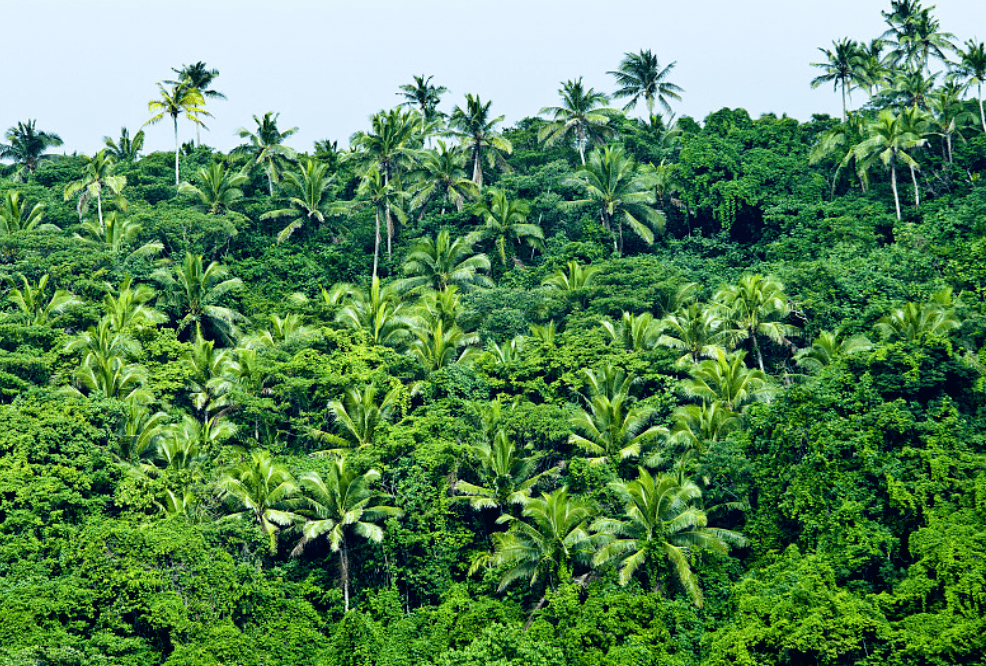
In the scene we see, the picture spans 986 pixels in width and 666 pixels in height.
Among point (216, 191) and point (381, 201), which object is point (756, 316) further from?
point (216, 191)

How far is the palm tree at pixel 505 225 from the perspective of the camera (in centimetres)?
4619

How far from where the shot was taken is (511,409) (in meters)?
33.9

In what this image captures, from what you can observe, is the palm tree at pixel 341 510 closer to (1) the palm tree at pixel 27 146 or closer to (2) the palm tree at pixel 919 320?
(2) the palm tree at pixel 919 320

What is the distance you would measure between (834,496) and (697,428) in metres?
4.85

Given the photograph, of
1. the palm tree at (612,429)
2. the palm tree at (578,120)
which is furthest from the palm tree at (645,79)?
the palm tree at (612,429)

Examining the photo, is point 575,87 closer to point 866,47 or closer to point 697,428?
point 866,47

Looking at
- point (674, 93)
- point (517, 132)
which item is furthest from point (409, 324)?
point (674, 93)

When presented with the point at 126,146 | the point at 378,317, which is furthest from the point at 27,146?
the point at 378,317

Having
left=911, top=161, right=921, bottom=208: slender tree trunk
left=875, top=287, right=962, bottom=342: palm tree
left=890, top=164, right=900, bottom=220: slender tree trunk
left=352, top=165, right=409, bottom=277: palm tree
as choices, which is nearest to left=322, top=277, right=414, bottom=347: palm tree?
left=352, top=165, right=409, bottom=277: palm tree

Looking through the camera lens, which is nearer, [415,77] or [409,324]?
[409,324]

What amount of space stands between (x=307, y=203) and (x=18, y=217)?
12.3 meters

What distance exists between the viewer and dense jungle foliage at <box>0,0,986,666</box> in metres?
26.6

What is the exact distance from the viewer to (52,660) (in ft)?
82.3

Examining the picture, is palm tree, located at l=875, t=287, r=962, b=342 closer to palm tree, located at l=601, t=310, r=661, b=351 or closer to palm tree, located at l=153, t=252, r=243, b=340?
palm tree, located at l=601, t=310, r=661, b=351
